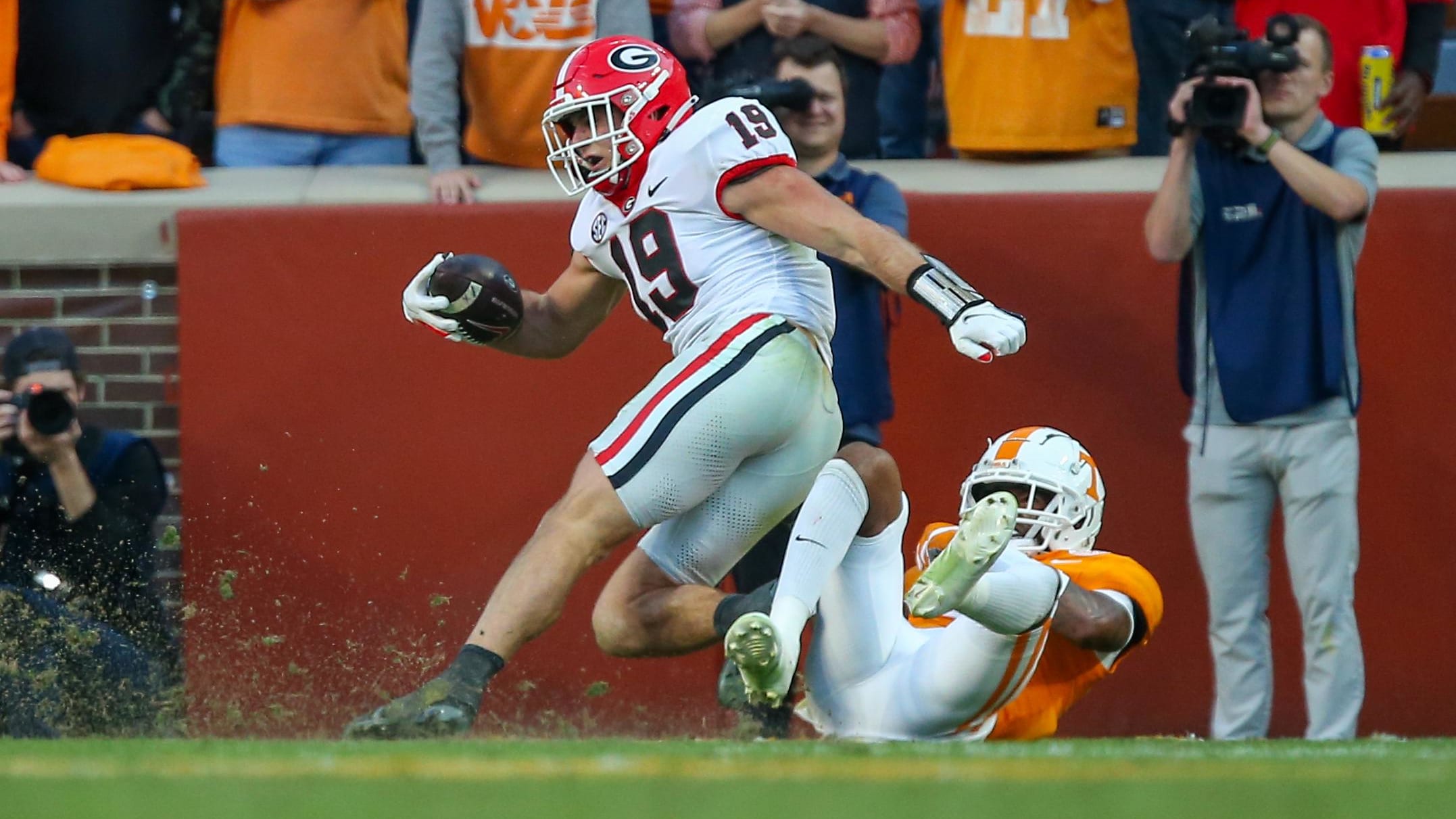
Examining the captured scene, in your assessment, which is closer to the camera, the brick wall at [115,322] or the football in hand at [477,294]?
the football in hand at [477,294]

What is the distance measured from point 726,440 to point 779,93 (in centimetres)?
159

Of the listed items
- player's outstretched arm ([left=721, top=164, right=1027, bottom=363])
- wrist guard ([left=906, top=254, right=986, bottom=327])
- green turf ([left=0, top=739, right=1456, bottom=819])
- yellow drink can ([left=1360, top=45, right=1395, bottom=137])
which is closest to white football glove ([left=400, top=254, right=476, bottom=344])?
player's outstretched arm ([left=721, top=164, right=1027, bottom=363])

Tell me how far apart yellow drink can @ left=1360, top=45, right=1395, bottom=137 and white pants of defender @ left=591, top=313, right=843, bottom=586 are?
Answer: 2.52 m

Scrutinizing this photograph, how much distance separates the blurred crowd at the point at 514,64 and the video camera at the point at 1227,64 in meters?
0.73

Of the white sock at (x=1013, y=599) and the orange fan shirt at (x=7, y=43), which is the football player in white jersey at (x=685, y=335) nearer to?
the white sock at (x=1013, y=599)

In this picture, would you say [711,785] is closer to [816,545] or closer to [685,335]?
[816,545]

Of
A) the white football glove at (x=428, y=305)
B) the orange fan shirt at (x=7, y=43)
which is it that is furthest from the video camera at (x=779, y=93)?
the orange fan shirt at (x=7, y=43)

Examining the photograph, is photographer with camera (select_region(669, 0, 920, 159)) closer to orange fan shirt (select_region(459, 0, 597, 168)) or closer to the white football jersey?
orange fan shirt (select_region(459, 0, 597, 168))

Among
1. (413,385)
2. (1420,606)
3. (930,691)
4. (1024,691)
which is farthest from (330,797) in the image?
(1420,606)

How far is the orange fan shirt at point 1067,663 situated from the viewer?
17.1 ft

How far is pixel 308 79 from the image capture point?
23.0 ft

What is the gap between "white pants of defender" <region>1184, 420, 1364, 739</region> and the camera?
247 inches

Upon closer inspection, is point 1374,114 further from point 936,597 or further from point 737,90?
point 936,597

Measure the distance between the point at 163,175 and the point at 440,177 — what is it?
0.87 m
